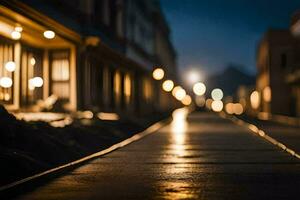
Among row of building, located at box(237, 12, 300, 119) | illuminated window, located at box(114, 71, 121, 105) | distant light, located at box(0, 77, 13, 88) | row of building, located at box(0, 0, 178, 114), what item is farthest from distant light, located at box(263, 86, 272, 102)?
distant light, located at box(0, 77, 13, 88)

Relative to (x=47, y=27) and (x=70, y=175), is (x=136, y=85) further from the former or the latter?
(x=70, y=175)

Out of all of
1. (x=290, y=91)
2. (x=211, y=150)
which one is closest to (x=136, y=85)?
(x=211, y=150)

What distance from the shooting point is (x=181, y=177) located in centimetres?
1105

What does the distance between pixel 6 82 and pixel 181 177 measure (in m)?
13.2

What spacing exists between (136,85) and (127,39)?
285 inches

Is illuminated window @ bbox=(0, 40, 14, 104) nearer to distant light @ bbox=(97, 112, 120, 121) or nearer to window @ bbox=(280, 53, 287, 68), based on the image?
distant light @ bbox=(97, 112, 120, 121)

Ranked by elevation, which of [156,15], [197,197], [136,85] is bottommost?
[197,197]

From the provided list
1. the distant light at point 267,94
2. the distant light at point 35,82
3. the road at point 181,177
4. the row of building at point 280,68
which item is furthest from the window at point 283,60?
the road at point 181,177

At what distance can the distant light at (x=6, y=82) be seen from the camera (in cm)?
2210

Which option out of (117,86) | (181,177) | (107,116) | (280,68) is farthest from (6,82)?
(280,68)

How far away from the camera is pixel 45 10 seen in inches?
784

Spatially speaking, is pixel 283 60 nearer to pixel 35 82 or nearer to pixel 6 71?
pixel 35 82

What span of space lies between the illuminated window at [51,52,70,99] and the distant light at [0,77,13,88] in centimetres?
362

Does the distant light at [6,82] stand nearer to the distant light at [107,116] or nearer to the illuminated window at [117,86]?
the distant light at [107,116]
